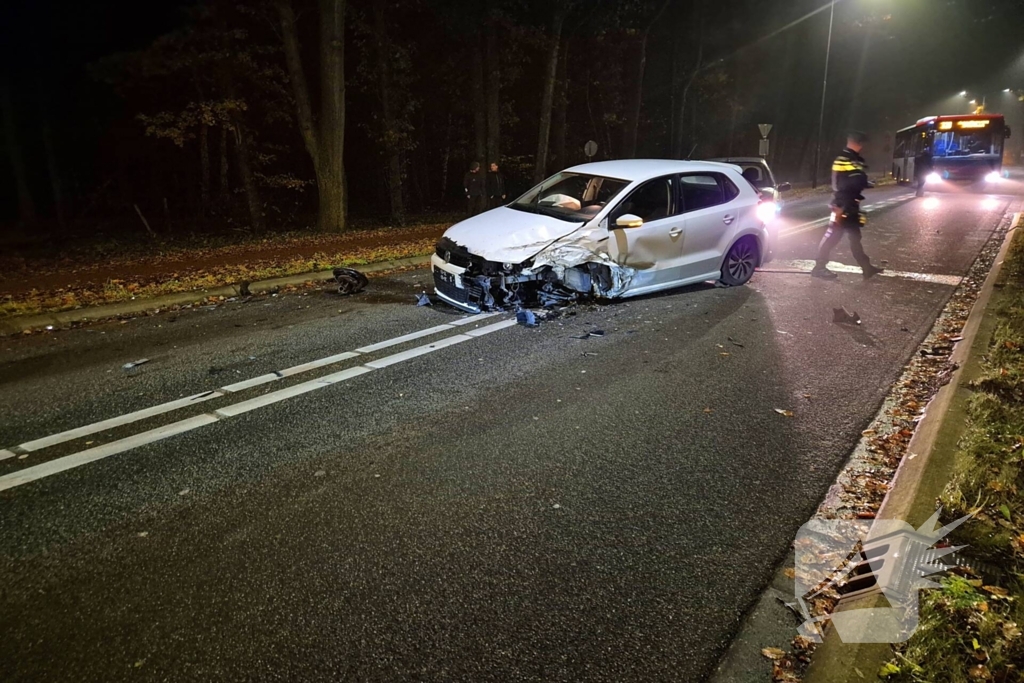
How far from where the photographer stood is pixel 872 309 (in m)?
7.98

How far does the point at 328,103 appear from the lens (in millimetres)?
15023

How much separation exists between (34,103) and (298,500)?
88.8 ft

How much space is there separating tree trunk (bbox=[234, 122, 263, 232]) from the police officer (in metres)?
15.4

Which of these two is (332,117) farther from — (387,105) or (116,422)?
(116,422)

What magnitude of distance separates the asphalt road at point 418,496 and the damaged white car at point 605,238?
775 millimetres

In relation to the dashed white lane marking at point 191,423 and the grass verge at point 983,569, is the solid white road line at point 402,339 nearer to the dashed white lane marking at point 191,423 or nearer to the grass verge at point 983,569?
the dashed white lane marking at point 191,423

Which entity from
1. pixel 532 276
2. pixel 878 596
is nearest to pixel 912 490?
pixel 878 596

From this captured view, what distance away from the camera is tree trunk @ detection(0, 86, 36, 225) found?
2272 centimetres

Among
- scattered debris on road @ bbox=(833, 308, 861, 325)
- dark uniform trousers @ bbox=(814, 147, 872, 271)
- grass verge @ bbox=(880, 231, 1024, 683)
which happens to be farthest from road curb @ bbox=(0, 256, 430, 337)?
grass verge @ bbox=(880, 231, 1024, 683)

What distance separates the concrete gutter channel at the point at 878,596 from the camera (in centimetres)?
243

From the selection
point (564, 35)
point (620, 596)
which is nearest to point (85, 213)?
point (564, 35)

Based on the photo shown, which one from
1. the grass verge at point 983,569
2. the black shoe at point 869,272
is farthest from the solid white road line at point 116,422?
the black shoe at point 869,272

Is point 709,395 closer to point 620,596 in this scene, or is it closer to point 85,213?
point 620,596

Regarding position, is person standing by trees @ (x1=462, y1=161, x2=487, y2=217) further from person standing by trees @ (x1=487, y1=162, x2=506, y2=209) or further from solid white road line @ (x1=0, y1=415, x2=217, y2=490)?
solid white road line @ (x1=0, y1=415, x2=217, y2=490)
